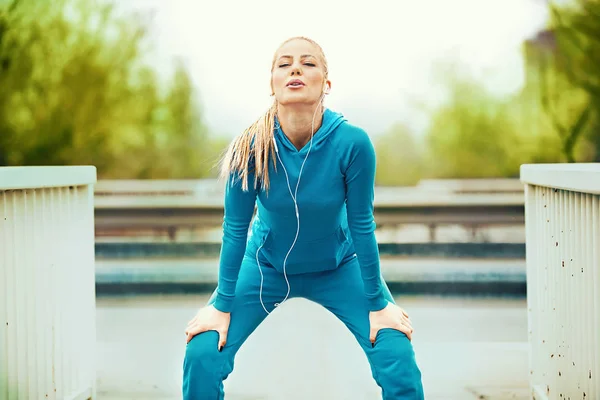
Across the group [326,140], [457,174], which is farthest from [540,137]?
[326,140]

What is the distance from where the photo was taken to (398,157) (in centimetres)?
390

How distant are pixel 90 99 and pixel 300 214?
135 inches

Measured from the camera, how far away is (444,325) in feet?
9.05

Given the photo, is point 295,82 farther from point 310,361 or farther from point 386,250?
point 386,250

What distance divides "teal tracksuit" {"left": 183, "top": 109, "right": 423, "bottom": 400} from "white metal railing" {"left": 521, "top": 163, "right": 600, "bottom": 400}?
0.31 meters

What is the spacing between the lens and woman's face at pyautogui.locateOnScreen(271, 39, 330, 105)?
42.1 inches

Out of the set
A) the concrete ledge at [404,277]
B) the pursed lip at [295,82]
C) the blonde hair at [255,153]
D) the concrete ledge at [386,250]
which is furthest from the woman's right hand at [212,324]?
the concrete ledge at [386,250]

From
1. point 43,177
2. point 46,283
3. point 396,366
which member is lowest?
point 396,366

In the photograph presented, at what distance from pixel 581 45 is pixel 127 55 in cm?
320

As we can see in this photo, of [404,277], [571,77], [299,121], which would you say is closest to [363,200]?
[299,121]

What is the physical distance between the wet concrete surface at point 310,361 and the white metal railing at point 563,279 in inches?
12.9

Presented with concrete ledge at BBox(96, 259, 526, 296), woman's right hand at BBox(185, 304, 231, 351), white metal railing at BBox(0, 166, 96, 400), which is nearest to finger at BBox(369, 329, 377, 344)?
woman's right hand at BBox(185, 304, 231, 351)

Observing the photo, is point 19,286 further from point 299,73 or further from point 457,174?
point 457,174

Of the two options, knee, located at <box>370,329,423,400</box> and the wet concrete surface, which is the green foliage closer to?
the wet concrete surface
